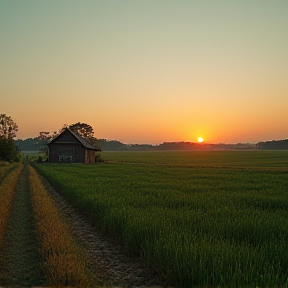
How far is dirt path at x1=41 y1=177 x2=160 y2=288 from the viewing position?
5566mm

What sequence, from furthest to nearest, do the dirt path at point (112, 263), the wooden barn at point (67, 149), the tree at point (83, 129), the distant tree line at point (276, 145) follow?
1. the distant tree line at point (276, 145)
2. the tree at point (83, 129)
3. the wooden barn at point (67, 149)
4. the dirt path at point (112, 263)

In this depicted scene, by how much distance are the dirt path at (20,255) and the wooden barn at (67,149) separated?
43.0 metres

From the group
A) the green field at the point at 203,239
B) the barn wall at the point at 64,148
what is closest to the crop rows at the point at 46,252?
the green field at the point at 203,239

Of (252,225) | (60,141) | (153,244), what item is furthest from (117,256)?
(60,141)

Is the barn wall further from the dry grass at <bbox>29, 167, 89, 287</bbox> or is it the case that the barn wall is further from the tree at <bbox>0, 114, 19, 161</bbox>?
the dry grass at <bbox>29, 167, 89, 287</bbox>

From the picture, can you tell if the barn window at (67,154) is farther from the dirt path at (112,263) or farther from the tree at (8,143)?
the dirt path at (112,263)

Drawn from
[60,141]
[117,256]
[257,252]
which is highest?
[60,141]

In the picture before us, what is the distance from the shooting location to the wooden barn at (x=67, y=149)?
5369cm

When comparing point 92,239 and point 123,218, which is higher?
point 123,218

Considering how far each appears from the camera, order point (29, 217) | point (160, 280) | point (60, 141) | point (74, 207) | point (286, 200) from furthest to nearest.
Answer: point (60, 141) → point (74, 207) → point (286, 200) → point (29, 217) → point (160, 280)

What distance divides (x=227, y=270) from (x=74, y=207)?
9.40 m

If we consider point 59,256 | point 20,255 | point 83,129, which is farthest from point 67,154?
point 59,256

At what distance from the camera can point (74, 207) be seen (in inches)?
516

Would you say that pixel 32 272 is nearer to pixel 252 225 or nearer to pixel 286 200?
pixel 252 225
